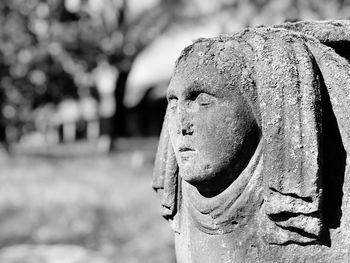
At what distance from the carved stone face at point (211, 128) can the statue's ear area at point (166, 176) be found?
1.08 ft

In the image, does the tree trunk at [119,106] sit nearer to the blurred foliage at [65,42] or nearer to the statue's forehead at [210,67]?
the blurred foliage at [65,42]

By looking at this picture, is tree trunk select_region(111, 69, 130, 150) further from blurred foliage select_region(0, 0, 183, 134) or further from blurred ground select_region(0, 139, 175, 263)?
blurred ground select_region(0, 139, 175, 263)

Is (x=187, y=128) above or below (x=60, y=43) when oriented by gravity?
below

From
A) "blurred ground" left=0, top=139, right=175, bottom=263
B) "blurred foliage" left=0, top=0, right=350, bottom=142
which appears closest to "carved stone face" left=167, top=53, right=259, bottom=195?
"blurred ground" left=0, top=139, right=175, bottom=263

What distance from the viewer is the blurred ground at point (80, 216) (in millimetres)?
6754

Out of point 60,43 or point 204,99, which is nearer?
point 204,99

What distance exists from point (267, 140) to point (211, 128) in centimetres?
23

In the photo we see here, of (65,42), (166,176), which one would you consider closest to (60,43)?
(65,42)

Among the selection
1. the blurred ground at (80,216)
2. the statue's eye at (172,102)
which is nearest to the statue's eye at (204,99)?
the statue's eye at (172,102)

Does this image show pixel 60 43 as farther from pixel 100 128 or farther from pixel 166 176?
pixel 166 176

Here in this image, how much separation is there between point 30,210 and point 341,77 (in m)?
7.56

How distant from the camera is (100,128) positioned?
22156mm

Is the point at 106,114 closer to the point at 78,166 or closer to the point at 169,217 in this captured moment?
the point at 78,166

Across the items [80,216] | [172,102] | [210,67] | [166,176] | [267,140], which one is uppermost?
[210,67]
